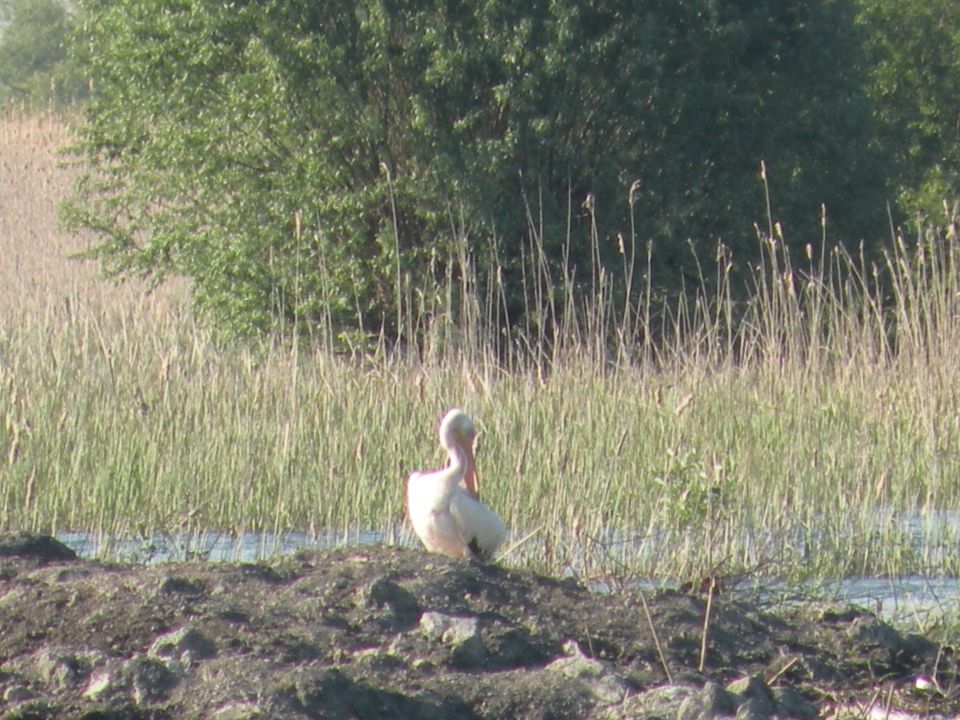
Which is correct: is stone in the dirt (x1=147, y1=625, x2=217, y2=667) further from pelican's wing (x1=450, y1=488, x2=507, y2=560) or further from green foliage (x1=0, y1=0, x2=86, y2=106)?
green foliage (x1=0, y1=0, x2=86, y2=106)

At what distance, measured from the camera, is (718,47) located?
12039 mm

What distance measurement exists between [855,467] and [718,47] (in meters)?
5.56

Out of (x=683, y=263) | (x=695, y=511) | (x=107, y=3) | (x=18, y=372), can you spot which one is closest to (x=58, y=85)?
(x=107, y=3)

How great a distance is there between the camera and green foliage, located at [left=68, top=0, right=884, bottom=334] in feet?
37.1

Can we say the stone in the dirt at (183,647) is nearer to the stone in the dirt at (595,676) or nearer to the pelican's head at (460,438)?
the stone in the dirt at (595,676)

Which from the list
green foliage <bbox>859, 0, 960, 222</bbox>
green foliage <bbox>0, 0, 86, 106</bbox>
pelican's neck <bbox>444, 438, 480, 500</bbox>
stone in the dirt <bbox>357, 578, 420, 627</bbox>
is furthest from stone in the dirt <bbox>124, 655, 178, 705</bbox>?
green foliage <bbox>0, 0, 86, 106</bbox>

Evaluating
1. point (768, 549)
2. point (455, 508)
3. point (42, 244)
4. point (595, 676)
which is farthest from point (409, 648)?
point (42, 244)

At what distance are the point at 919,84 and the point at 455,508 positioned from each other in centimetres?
1391

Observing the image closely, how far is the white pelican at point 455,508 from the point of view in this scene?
512 centimetres

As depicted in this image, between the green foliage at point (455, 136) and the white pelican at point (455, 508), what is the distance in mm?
5523

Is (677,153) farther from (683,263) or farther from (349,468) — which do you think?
(349,468)

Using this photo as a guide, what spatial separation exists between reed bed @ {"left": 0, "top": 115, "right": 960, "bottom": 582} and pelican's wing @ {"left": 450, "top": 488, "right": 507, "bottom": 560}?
44 cm

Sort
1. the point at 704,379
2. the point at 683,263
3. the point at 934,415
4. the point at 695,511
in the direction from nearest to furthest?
the point at 695,511
the point at 934,415
the point at 704,379
the point at 683,263

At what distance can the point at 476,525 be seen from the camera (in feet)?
16.9
